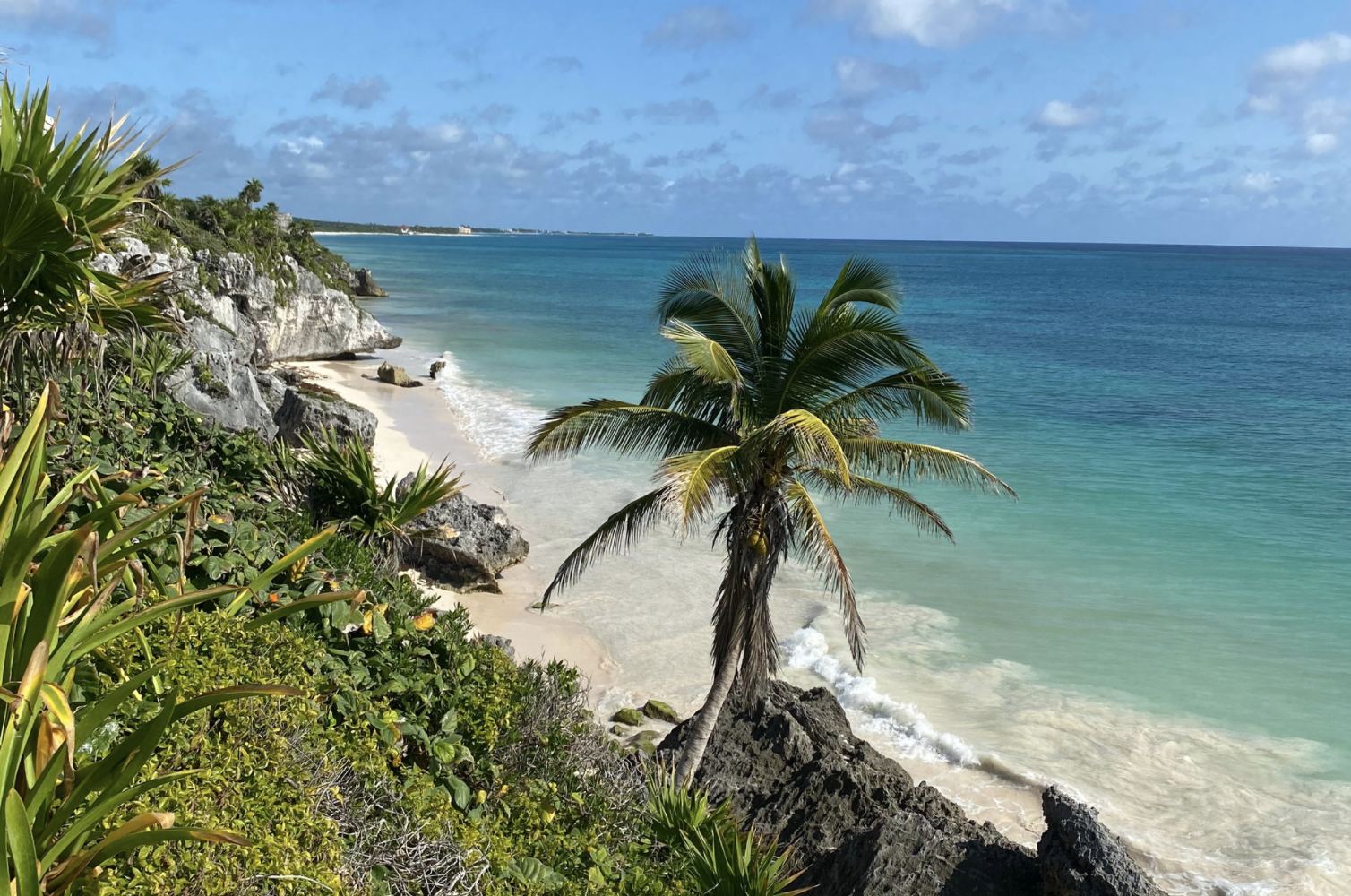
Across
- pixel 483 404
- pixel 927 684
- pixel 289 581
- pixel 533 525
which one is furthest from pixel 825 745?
pixel 483 404

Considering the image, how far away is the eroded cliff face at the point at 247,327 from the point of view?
999cm

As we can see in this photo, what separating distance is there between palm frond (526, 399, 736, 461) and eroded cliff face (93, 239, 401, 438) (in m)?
3.01

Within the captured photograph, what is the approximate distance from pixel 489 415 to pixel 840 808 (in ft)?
76.5

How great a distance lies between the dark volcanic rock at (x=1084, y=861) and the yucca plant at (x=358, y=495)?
16.9 feet

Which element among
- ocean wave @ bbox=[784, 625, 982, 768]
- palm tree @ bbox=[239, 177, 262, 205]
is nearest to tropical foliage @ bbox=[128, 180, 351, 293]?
palm tree @ bbox=[239, 177, 262, 205]

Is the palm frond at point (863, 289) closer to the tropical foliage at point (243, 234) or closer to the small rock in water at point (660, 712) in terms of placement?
the small rock in water at point (660, 712)

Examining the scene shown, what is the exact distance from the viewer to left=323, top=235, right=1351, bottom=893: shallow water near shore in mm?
11516

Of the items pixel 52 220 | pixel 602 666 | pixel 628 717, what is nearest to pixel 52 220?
pixel 52 220

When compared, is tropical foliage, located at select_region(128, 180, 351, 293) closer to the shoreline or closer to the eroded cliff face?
the eroded cliff face

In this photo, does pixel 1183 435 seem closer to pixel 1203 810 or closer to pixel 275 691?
pixel 1203 810

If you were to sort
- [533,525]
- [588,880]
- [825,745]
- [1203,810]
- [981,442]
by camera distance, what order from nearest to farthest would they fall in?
[588,880], [825,745], [1203,810], [533,525], [981,442]

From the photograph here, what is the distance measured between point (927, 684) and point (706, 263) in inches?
282

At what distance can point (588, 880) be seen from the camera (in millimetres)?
4918

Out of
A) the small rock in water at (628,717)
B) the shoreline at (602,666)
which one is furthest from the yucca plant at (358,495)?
the small rock in water at (628,717)
